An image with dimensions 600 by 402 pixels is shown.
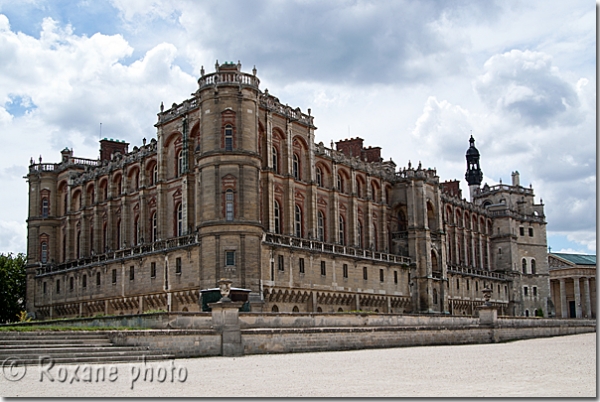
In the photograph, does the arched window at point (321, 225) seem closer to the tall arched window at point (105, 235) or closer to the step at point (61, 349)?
the tall arched window at point (105, 235)

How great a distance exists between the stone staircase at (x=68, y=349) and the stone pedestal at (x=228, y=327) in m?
3.20

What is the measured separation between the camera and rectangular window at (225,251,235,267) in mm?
48688

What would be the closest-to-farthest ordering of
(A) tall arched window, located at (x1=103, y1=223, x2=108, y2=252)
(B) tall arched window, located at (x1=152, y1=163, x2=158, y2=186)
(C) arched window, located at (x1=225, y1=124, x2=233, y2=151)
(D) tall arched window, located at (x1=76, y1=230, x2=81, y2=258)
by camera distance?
1. (C) arched window, located at (x1=225, y1=124, x2=233, y2=151)
2. (B) tall arched window, located at (x1=152, y1=163, x2=158, y2=186)
3. (A) tall arched window, located at (x1=103, y1=223, x2=108, y2=252)
4. (D) tall arched window, located at (x1=76, y1=230, x2=81, y2=258)

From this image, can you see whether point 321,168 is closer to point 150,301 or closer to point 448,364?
point 150,301

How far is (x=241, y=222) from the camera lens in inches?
1937

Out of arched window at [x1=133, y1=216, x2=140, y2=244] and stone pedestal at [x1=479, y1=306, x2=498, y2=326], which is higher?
arched window at [x1=133, y1=216, x2=140, y2=244]

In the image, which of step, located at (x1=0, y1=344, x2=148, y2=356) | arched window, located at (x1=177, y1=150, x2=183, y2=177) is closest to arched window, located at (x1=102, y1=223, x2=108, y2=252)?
arched window, located at (x1=177, y1=150, x2=183, y2=177)

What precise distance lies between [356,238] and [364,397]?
169 ft

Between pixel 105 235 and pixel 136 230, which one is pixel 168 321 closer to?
pixel 136 230

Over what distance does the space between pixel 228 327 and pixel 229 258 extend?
17.8 metres

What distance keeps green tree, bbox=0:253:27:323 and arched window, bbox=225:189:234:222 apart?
35112 millimetres

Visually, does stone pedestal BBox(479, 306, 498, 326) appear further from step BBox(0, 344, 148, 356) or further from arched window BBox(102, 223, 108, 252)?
arched window BBox(102, 223, 108, 252)

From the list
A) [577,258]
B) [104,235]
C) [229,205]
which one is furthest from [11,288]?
[577,258]

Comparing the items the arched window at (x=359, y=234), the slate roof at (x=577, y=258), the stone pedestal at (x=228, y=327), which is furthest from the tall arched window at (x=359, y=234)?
the slate roof at (x=577, y=258)
